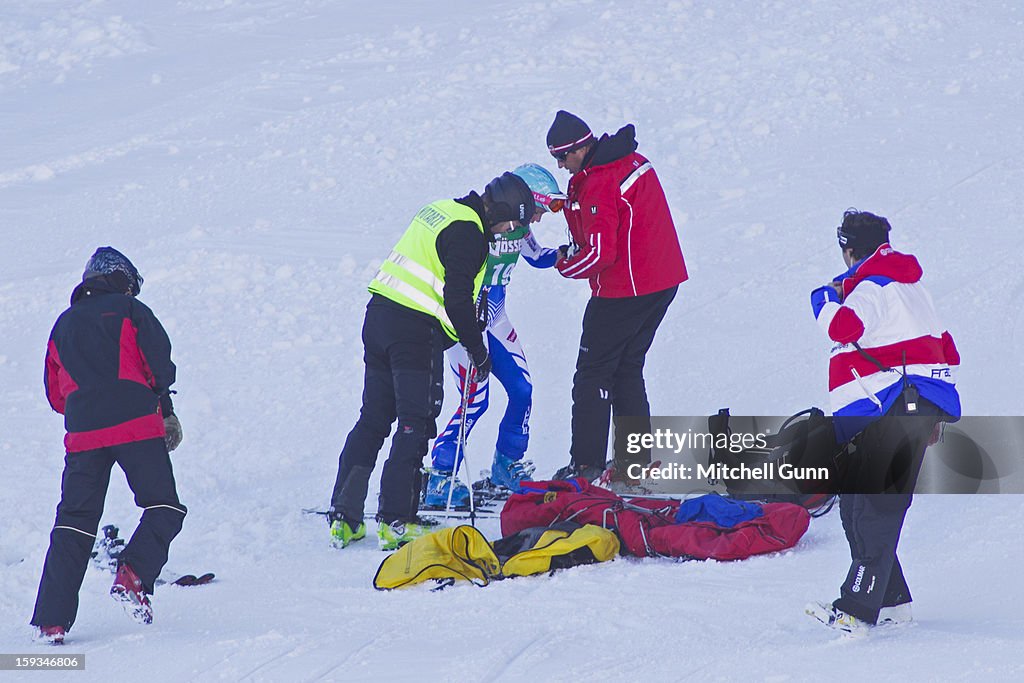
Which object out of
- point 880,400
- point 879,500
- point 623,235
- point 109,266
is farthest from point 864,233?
point 109,266

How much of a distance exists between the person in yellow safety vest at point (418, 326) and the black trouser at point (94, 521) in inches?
48.2

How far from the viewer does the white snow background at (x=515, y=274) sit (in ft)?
16.3

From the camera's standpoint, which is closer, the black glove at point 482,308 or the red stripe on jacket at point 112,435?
the red stripe on jacket at point 112,435

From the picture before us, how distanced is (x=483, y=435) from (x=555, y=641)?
12.0ft

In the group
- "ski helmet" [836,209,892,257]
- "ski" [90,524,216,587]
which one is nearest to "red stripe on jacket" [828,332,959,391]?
"ski helmet" [836,209,892,257]

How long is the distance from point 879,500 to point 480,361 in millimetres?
2499

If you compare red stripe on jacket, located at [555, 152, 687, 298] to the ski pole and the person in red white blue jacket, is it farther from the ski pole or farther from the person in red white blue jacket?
the person in red white blue jacket

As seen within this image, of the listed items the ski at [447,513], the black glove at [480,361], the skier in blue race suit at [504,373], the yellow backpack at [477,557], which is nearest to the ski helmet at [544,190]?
the skier in blue race suit at [504,373]

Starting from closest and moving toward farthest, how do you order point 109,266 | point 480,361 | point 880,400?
1. point 880,400
2. point 109,266
3. point 480,361

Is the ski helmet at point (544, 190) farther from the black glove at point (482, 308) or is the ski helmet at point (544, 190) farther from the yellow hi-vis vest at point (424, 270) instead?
the yellow hi-vis vest at point (424, 270)

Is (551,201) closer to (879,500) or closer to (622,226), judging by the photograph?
(622,226)

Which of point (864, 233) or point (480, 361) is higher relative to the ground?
point (864, 233)

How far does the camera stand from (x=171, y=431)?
544 cm

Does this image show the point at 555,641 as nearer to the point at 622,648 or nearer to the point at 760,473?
the point at 622,648
